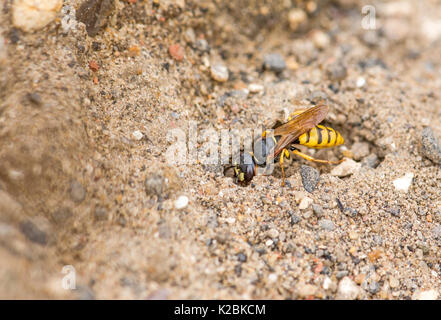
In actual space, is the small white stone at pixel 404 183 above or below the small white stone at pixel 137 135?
below

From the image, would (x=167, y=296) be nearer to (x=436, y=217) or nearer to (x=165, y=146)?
(x=165, y=146)

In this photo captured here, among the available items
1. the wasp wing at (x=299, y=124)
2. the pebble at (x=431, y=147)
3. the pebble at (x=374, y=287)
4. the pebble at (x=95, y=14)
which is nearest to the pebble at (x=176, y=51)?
the pebble at (x=95, y=14)

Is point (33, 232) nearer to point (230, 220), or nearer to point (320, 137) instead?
point (230, 220)

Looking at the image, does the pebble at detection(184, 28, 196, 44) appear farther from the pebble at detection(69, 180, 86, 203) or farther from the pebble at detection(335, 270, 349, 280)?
the pebble at detection(335, 270, 349, 280)

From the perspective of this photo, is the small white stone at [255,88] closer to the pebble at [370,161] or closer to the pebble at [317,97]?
the pebble at [317,97]
